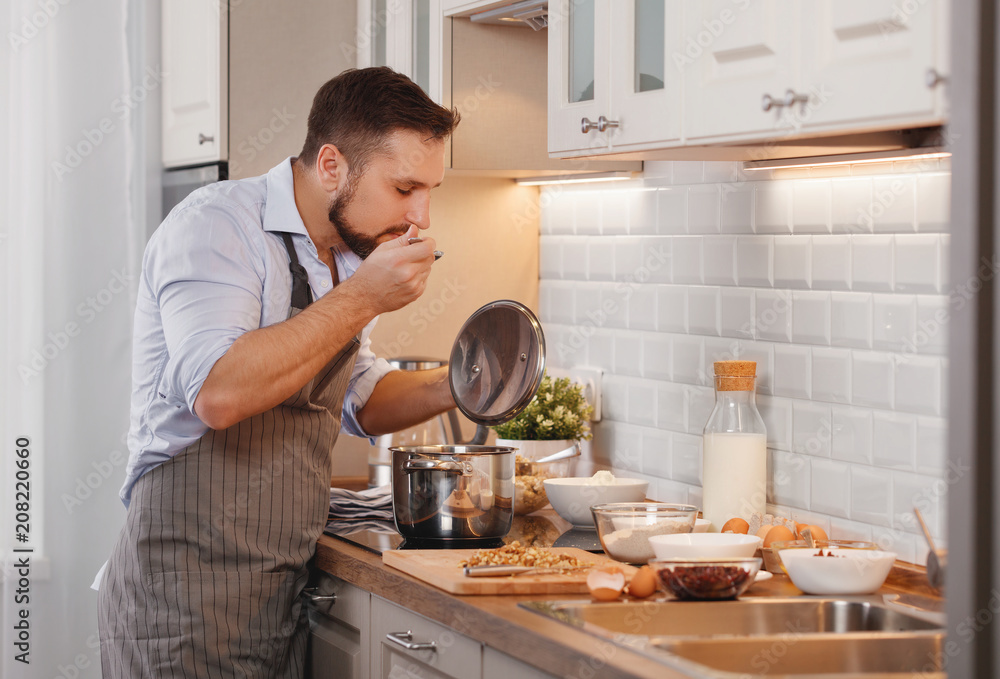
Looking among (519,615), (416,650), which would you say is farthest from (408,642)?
(519,615)


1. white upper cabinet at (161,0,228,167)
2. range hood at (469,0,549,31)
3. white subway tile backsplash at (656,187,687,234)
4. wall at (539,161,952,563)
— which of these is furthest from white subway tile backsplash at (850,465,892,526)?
white upper cabinet at (161,0,228,167)

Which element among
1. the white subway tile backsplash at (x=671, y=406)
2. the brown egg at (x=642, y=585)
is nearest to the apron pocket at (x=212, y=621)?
the brown egg at (x=642, y=585)

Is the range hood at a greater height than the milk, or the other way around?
the range hood

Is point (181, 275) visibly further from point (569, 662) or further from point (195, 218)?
point (569, 662)

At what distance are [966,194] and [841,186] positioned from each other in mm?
905

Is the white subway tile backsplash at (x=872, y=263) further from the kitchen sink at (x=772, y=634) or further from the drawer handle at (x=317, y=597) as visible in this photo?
the drawer handle at (x=317, y=597)

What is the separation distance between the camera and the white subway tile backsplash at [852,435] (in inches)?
71.3

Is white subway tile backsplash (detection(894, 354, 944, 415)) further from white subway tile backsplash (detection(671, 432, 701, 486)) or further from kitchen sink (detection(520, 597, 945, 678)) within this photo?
white subway tile backsplash (detection(671, 432, 701, 486))

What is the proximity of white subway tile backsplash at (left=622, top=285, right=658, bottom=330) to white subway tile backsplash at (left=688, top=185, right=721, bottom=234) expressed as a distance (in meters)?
0.18

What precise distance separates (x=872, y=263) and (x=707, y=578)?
63 cm

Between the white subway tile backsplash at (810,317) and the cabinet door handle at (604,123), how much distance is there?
445mm

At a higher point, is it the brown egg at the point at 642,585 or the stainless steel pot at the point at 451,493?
the stainless steel pot at the point at 451,493

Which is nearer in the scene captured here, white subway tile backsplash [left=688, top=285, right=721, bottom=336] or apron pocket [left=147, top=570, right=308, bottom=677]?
apron pocket [left=147, top=570, right=308, bottom=677]

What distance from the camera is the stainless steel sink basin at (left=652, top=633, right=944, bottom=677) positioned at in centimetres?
134
